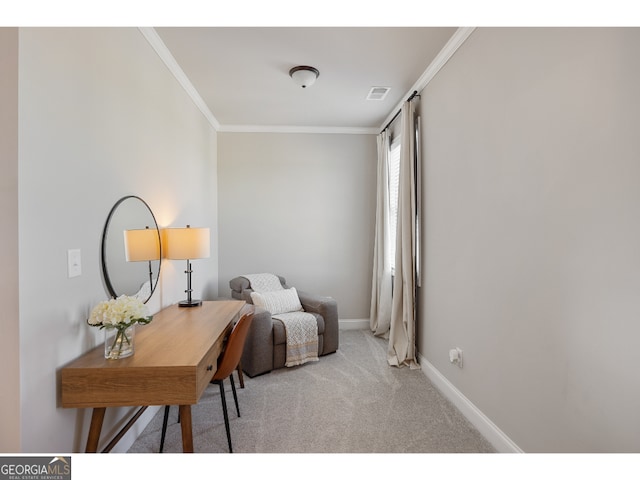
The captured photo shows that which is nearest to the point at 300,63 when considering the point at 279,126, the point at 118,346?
the point at 279,126

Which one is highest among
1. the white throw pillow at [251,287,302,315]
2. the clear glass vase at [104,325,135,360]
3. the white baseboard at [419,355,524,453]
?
the clear glass vase at [104,325,135,360]

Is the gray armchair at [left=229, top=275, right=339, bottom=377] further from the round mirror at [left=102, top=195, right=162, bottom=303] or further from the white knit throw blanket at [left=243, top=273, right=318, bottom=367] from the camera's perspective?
the round mirror at [left=102, top=195, right=162, bottom=303]

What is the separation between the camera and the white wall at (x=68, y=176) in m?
1.29

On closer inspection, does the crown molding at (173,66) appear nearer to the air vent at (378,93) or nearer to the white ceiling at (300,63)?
the white ceiling at (300,63)

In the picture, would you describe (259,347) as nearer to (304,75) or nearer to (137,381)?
(137,381)

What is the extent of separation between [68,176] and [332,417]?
206 cm

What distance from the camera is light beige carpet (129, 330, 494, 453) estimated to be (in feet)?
6.66

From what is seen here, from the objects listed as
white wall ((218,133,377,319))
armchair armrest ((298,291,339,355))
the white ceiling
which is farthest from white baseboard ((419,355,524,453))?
the white ceiling

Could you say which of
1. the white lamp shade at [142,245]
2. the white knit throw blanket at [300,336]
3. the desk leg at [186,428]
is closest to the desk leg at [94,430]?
the desk leg at [186,428]

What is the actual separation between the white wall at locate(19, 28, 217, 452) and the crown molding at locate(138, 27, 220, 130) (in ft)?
0.18

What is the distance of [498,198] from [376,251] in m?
2.36

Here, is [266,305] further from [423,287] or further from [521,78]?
[521,78]
